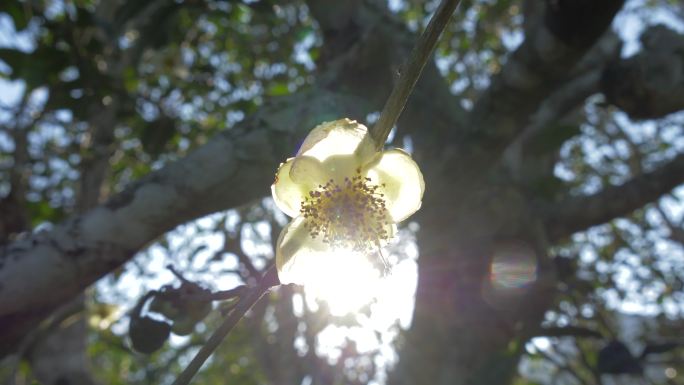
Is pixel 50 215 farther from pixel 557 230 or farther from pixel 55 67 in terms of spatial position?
pixel 557 230

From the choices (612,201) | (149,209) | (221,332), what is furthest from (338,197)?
(612,201)

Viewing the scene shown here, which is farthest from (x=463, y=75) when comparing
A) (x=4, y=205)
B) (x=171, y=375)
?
(x=171, y=375)

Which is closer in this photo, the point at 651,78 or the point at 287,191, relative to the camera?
the point at 287,191

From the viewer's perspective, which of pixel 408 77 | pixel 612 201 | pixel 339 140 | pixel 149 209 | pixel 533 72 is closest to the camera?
pixel 408 77

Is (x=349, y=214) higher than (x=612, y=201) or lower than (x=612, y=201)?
lower

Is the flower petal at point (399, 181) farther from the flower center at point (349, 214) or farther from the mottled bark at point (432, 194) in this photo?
the mottled bark at point (432, 194)

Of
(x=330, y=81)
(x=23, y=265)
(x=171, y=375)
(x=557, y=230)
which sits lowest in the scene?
(x=171, y=375)

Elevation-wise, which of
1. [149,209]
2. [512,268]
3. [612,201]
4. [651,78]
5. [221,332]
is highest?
[651,78]

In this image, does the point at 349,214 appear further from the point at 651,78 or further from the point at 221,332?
the point at 651,78
